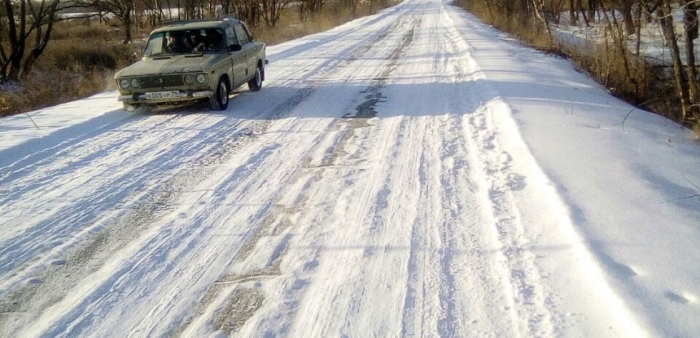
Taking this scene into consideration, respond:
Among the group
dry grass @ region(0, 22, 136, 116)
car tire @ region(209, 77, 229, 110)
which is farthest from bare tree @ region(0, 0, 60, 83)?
car tire @ region(209, 77, 229, 110)

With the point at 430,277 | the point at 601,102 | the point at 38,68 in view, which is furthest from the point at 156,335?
the point at 38,68

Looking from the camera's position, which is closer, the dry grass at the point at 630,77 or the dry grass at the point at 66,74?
the dry grass at the point at 630,77

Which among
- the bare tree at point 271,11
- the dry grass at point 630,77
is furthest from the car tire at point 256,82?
the bare tree at point 271,11

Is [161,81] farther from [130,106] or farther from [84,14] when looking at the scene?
[84,14]

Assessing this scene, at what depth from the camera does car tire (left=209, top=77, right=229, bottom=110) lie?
9.77 meters

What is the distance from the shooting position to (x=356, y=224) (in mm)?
4801

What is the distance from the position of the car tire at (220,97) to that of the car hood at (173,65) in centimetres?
43

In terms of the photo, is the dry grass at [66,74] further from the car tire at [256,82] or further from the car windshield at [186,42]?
the car tire at [256,82]

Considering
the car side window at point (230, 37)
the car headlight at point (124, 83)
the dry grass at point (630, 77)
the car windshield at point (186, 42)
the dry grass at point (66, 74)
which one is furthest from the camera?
the dry grass at point (66, 74)

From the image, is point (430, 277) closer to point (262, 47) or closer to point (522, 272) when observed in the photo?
point (522, 272)

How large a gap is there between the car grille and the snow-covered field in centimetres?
79

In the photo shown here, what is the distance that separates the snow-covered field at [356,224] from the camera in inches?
135

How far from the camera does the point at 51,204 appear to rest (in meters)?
5.42

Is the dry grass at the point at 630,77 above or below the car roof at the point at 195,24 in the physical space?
below
